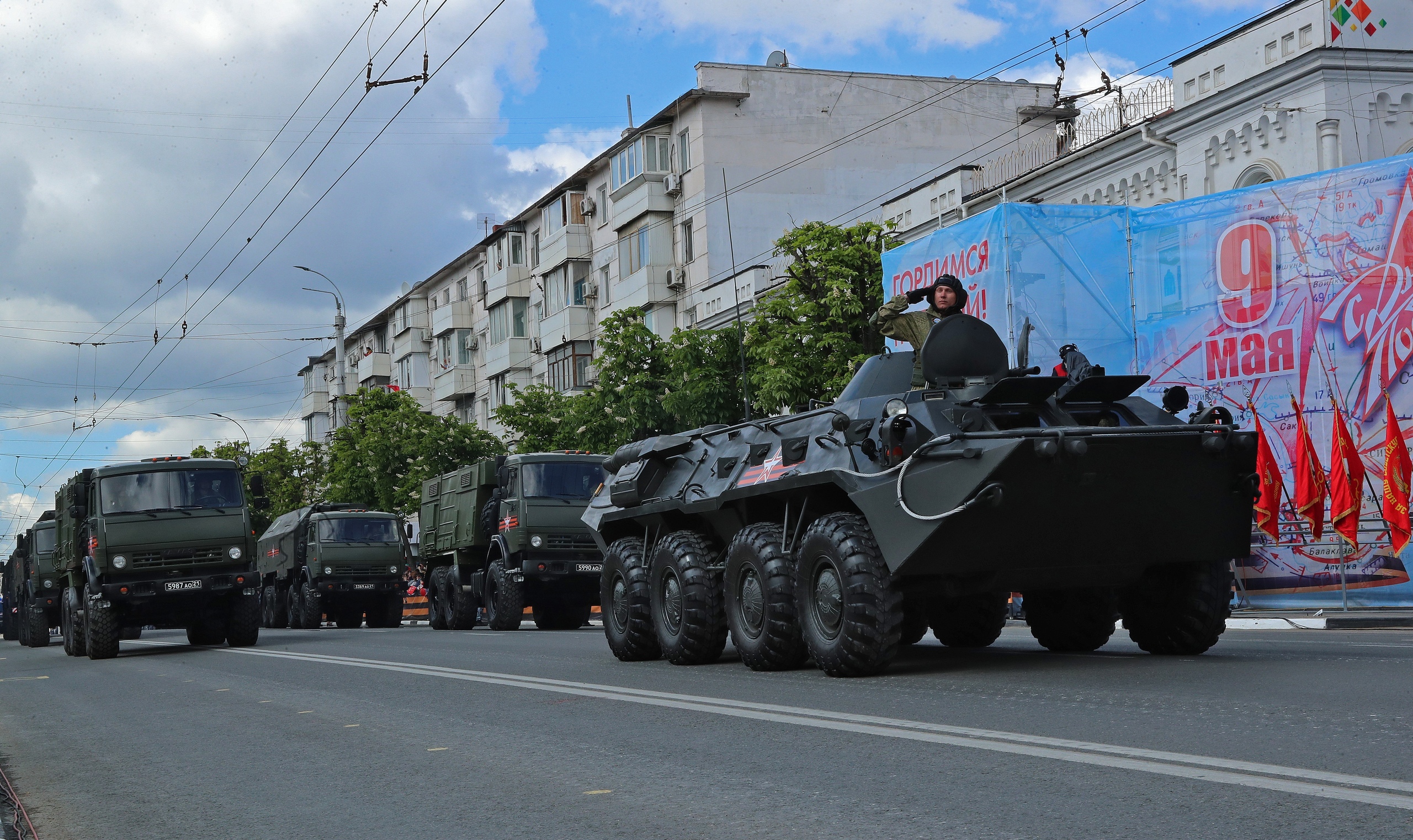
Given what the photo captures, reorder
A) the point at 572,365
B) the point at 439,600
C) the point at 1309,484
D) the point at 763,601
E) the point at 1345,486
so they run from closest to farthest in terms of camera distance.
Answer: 1. the point at 763,601
2. the point at 1345,486
3. the point at 1309,484
4. the point at 439,600
5. the point at 572,365

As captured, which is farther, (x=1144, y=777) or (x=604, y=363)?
(x=604, y=363)

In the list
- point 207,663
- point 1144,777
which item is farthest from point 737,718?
point 207,663

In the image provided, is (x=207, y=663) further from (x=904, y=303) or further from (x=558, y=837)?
(x=558, y=837)

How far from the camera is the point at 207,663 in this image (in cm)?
1700

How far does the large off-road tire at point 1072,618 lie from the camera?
1104 centimetres

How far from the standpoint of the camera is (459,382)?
2581 inches

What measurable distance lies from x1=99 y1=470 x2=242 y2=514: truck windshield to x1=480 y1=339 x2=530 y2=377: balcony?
123 ft

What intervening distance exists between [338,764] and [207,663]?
10464 millimetres

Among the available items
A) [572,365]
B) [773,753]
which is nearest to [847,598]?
[773,753]

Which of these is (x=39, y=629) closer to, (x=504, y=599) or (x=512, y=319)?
(x=504, y=599)

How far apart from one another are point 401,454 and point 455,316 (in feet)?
52.8

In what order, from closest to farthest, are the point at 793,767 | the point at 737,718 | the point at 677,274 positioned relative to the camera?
the point at 793,767
the point at 737,718
the point at 677,274

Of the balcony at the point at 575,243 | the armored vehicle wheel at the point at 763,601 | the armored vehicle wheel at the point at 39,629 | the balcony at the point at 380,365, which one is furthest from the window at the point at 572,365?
the armored vehicle wheel at the point at 763,601

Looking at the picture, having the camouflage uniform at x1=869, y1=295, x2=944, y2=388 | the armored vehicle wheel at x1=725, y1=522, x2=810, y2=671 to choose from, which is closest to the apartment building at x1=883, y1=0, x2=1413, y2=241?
the camouflage uniform at x1=869, y1=295, x2=944, y2=388
